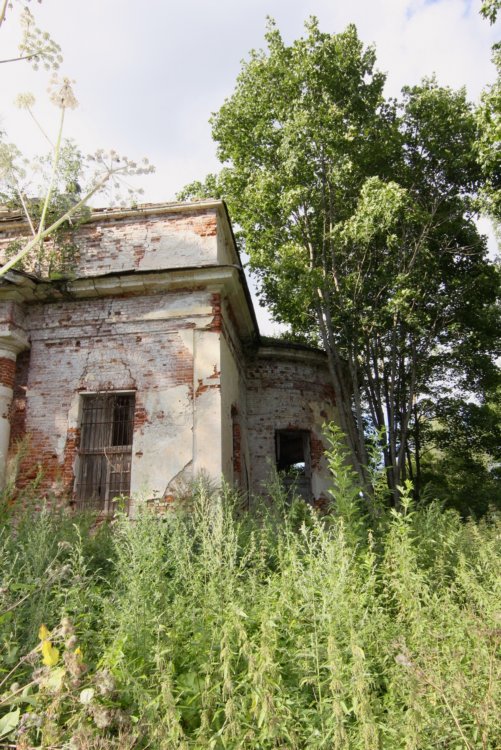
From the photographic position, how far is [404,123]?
1373 centimetres

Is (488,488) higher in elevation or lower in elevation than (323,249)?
lower

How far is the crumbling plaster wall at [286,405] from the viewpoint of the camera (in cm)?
1230

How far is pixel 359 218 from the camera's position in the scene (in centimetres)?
1193

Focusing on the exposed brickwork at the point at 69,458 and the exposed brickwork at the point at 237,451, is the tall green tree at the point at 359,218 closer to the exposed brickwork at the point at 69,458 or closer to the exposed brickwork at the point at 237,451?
the exposed brickwork at the point at 237,451

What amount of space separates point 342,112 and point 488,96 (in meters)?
4.02

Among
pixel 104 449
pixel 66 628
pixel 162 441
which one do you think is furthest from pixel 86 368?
pixel 66 628

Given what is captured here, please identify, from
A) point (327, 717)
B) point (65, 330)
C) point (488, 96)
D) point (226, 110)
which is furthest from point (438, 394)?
point (327, 717)

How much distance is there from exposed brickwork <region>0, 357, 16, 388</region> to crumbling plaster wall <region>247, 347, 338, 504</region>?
520cm

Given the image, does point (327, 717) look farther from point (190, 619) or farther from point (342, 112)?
point (342, 112)

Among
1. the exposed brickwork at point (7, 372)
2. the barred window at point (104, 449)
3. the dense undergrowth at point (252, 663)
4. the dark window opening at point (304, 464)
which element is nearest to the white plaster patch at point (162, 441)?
the barred window at point (104, 449)

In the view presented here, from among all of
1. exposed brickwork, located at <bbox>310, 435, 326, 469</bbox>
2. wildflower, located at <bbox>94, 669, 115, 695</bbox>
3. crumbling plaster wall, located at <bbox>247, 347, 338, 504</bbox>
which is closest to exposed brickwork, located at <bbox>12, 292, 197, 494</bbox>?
crumbling plaster wall, located at <bbox>247, 347, 338, 504</bbox>

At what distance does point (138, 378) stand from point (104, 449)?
1.31m

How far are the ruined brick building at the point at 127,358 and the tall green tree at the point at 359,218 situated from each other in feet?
10.6

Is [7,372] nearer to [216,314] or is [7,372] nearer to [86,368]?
[86,368]
